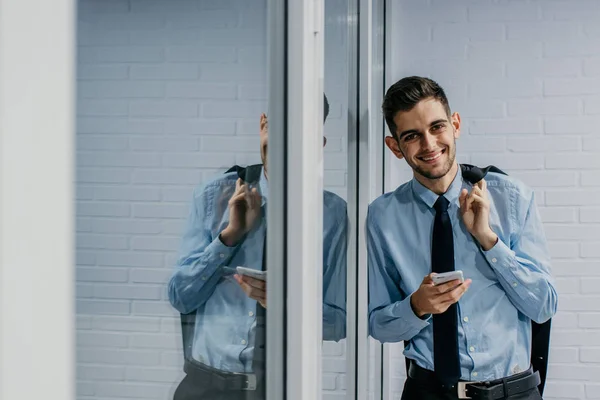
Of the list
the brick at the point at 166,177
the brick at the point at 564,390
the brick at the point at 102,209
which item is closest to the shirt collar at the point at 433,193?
the brick at the point at 564,390

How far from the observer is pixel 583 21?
224 cm

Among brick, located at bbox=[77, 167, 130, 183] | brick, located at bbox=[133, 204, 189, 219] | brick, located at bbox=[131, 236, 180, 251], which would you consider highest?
brick, located at bbox=[77, 167, 130, 183]

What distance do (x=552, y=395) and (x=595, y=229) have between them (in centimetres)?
56

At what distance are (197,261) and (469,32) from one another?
206cm

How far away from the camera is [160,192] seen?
30 centimetres

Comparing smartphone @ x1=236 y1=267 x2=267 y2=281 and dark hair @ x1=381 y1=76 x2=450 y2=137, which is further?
dark hair @ x1=381 y1=76 x2=450 y2=137

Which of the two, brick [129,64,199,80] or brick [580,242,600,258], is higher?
brick [129,64,199,80]

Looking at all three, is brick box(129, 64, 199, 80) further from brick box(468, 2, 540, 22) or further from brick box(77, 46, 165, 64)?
brick box(468, 2, 540, 22)

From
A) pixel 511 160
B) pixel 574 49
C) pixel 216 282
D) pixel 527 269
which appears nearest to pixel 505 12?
pixel 574 49

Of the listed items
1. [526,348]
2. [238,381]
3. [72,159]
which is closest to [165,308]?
[72,159]

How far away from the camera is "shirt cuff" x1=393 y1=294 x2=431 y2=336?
1.79 metres

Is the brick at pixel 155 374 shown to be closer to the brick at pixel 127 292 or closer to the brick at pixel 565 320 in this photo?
the brick at pixel 127 292

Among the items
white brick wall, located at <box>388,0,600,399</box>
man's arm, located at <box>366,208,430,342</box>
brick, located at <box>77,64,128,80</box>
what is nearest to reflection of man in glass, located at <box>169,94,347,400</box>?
brick, located at <box>77,64,128,80</box>

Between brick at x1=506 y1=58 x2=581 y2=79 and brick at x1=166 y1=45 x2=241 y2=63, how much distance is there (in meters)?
1.98
